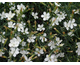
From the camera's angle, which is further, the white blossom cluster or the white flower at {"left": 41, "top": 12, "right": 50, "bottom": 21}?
the white flower at {"left": 41, "top": 12, "right": 50, "bottom": 21}

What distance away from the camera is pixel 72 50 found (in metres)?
1.21

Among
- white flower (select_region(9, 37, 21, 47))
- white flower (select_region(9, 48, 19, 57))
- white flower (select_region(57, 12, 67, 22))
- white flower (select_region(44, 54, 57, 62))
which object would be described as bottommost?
white flower (select_region(44, 54, 57, 62))

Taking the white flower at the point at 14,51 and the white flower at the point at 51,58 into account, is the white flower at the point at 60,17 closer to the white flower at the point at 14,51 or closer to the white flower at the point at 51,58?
the white flower at the point at 51,58

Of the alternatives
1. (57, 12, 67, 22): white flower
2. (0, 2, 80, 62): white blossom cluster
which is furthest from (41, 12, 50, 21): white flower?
(57, 12, 67, 22): white flower

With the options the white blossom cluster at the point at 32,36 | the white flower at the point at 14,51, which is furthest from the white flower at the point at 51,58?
the white flower at the point at 14,51

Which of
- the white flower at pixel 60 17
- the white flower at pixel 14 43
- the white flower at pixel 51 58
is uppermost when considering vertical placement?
the white flower at pixel 60 17

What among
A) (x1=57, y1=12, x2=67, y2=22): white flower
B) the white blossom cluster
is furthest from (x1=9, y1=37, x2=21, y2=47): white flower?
(x1=57, y1=12, x2=67, y2=22): white flower

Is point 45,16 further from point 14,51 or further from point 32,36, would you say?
point 14,51

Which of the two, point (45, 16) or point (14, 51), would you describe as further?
point (45, 16)

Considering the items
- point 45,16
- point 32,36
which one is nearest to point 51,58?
point 32,36

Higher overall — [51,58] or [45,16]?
[45,16]

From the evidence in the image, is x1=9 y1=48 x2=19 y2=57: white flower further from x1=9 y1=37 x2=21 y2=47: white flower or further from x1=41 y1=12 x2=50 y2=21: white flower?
x1=41 y1=12 x2=50 y2=21: white flower

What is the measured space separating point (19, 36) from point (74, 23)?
582 millimetres

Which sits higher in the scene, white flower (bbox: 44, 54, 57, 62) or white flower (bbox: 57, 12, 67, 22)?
white flower (bbox: 57, 12, 67, 22)
